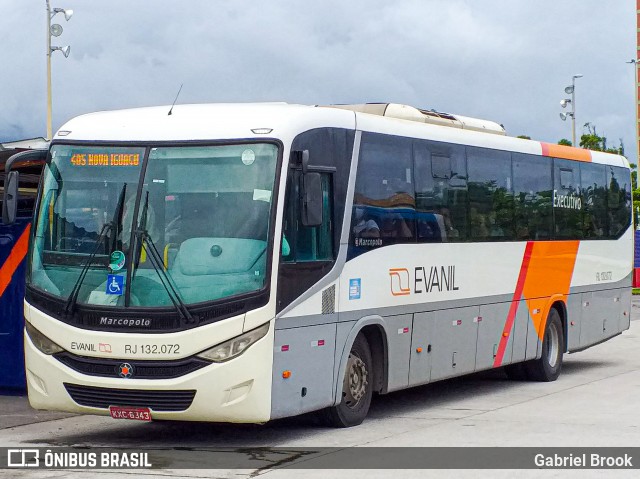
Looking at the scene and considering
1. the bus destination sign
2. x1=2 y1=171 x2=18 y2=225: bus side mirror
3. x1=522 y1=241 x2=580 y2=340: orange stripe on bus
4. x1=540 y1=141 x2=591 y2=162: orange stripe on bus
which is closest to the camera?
the bus destination sign

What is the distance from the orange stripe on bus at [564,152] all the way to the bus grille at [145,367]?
29.1 ft

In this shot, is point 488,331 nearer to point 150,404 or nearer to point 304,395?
point 304,395

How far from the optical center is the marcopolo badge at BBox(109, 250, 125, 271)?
36.6ft

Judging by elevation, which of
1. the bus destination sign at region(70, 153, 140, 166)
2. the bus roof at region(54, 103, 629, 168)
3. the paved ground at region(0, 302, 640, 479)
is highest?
the bus roof at region(54, 103, 629, 168)

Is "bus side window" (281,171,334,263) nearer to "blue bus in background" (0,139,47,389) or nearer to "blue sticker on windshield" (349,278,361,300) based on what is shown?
"blue sticker on windshield" (349,278,361,300)

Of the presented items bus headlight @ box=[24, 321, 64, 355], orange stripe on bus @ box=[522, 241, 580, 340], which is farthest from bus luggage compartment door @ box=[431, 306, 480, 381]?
bus headlight @ box=[24, 321, 64, 355]

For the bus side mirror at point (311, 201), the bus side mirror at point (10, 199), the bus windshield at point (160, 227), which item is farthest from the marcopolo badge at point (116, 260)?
the bus side mirror at point (311, 201)

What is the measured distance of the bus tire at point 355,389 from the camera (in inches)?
493

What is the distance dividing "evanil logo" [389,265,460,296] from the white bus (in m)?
0.03

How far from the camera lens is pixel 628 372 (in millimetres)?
18828

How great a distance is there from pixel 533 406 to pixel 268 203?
4.95m

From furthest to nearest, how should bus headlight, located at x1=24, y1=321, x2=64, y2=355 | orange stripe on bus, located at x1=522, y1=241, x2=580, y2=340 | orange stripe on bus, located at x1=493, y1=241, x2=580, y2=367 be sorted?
orange stripe on bus, located at x1=522, y1=241, x2=580, y2=340 < orange stripe on bus, located at x1=493, y1=241, x2=580, y2=367 < bus headlight, located at x1=24, y1=321, x2=64, y2=355

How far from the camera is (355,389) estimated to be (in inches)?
503

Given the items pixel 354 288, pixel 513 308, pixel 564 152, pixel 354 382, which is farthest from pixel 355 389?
pixel 564 152
